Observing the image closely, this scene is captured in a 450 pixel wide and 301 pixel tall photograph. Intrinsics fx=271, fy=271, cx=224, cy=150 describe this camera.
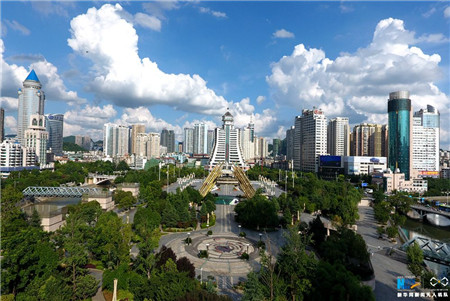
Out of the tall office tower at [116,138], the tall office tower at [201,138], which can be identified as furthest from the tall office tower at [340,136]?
the tall office tower at [116,138]

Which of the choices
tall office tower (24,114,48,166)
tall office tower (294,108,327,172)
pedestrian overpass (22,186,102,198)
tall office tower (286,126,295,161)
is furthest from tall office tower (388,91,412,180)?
tall office tower (24,114,48,166)

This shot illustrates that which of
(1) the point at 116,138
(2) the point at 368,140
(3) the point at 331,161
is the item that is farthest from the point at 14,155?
(2) the point at 368,140

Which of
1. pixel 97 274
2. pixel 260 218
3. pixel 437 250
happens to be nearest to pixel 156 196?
pixel 260 218

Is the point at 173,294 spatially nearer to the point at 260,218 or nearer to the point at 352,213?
the point at 260,218

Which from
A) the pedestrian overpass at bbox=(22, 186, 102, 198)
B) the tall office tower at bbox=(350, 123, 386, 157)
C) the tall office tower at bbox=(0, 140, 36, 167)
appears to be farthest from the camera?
the tall office tower at bbox=(350, 123, 386, 157)

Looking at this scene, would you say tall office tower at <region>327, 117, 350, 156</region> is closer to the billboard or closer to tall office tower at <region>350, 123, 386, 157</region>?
tall office tower at <region>350, 123, 386, 157</region>

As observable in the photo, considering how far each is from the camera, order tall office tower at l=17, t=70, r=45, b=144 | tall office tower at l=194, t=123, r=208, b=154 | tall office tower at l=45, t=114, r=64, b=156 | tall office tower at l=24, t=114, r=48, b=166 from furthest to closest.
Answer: tall office tower at l=194, t=123, r=208, b=154, tall office tower at l=45, t=114, r=64, b=156, tall office tower at l=17, t=70, r=45, b=144, tall office tower at l=24, t=114, r=48, b=166
